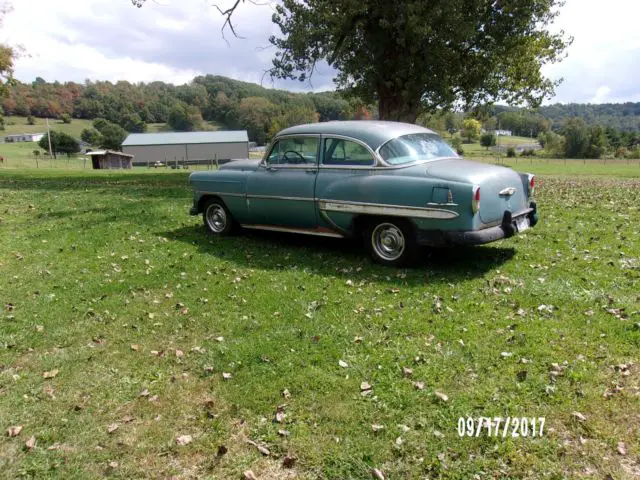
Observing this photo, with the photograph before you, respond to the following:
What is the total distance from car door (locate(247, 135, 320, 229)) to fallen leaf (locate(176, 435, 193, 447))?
441 cm

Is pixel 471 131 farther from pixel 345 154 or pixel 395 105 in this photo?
pixel 345 154

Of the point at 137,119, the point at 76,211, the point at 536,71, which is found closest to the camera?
the point at 76,211

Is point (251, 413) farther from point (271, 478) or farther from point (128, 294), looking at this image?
point (128, 294)

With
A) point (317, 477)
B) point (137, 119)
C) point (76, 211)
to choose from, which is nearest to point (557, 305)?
point (317, 477)

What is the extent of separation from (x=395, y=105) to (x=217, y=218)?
41.7ft

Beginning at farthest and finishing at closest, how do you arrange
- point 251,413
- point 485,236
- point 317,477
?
point 485,236, point 251,413, point 317,477

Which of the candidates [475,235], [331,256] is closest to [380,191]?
[475,235]

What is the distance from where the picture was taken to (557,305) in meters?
5.25

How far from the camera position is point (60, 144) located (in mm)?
101125

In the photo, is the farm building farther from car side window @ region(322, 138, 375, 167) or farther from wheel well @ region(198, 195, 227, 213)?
car side window @ region(322, 138, 375, 167)

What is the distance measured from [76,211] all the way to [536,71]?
796 inches

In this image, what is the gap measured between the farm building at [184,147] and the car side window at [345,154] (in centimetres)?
9029

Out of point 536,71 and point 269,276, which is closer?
point 269,276

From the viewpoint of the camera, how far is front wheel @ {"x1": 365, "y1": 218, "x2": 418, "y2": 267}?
659 centimetres
